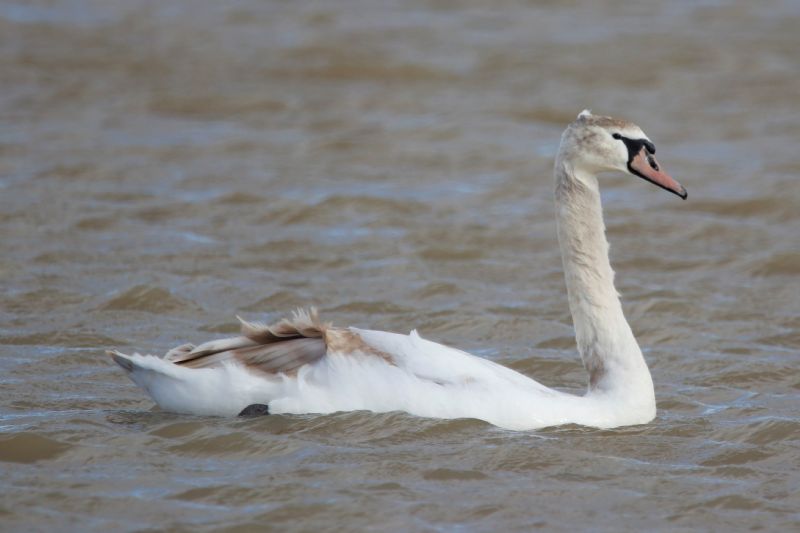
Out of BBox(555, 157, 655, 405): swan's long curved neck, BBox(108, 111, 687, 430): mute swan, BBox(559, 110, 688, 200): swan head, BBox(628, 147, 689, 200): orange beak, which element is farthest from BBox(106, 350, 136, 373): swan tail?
BBox(628, 147, 689, 200): orange beak

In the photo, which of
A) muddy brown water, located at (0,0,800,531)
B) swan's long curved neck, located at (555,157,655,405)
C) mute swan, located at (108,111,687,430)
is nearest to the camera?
muddy brown water, located at (0,0,800,531)

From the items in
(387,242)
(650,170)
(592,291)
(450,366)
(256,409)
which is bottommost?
(387,242)

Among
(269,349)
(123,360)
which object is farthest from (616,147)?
(123,360)

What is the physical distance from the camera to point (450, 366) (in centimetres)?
655

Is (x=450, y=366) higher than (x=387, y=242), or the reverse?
(x=450, y=366)

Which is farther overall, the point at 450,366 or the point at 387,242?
the point at 387,242

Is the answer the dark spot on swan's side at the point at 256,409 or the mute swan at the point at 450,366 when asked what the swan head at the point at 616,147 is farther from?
the dark spot on swan's side at the point at 256,409

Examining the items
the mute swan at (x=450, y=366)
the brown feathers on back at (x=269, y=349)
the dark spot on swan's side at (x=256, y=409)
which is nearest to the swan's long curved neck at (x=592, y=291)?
the mute swan at (x=450, y=366)

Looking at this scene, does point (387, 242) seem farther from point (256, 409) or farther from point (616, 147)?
point (256, 409)

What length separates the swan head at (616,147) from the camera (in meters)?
6.91

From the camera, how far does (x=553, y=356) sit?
8.46 meters

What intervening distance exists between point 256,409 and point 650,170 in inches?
82.7

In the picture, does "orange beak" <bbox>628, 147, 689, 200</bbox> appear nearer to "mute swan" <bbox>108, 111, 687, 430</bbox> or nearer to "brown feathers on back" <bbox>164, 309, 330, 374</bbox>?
"mute swan" <bbox>108, 111, 687, 430</bbox>

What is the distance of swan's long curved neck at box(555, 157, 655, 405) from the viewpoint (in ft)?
22.6
